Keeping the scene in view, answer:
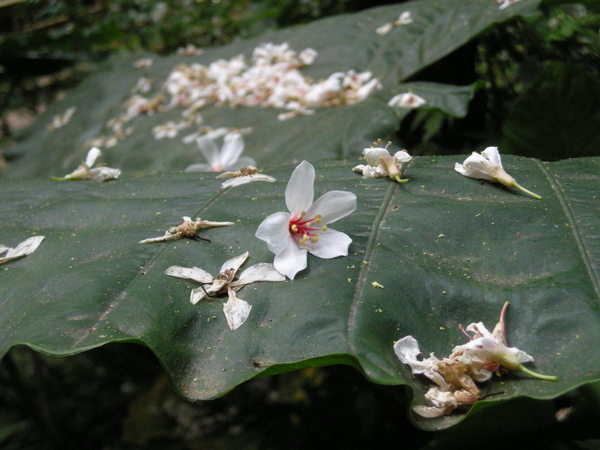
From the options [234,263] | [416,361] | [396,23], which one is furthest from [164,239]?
[396,23]

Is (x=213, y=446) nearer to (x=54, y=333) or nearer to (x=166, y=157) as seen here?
(x=166, y=157)

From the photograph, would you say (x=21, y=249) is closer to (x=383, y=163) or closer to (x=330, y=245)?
(x=330, y=245)

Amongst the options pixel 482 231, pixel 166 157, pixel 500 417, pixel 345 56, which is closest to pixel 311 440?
pixel 500 417

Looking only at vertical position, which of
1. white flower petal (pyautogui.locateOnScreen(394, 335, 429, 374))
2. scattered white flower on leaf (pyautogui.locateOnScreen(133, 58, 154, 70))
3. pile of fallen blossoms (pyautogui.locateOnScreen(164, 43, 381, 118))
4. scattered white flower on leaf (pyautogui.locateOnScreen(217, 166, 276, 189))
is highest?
scattered white flower on leaf (pyautogui.locateOnScreen(217, 166, 276, 189))

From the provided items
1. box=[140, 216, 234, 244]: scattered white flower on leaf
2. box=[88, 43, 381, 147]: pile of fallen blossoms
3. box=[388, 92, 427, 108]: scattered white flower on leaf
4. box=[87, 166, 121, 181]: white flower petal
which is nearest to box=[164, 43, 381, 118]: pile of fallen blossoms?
box=[88, 43, 381, 147]: pile of fallen blossoms

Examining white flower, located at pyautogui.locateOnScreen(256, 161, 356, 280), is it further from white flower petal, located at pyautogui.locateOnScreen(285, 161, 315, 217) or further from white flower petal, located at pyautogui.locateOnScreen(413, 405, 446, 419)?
white flower petal, located at pyautogui.locateOnScreen(413, 405, 446, 419)

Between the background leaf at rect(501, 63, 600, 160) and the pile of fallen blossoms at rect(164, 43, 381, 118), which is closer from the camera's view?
the background leaf at rect(501, 63, 600, 160)
